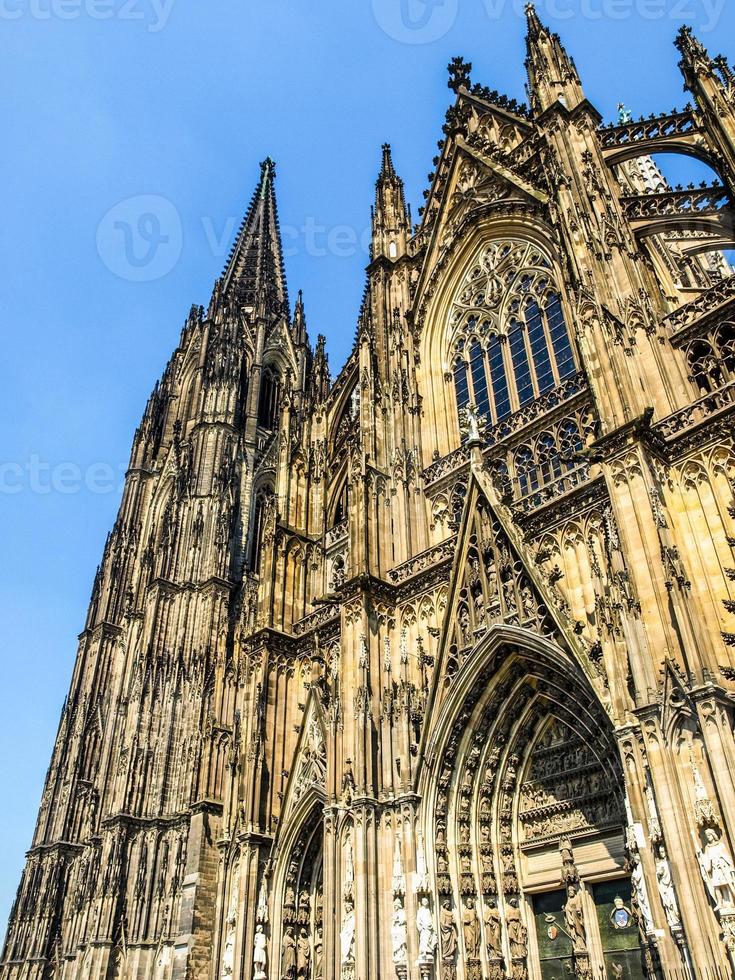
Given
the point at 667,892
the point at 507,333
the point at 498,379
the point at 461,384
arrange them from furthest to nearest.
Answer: the point at 461,384 < the point at 507,333 < the point at 498,379 < the point at 667,892

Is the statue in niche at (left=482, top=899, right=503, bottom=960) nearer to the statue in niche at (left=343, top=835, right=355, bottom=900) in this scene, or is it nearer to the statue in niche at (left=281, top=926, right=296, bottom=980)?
the statue in niche at (left=343, top=835, right=355, bottom=900)

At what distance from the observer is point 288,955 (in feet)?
55.2

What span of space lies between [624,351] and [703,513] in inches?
138

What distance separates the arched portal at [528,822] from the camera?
1307 cm

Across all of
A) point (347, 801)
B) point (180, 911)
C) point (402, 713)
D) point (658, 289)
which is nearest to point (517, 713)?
point (402, 713)

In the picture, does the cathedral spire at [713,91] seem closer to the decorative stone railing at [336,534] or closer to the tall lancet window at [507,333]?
the tall lancet window at [507,333]

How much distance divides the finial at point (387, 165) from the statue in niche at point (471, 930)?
70.3 ft

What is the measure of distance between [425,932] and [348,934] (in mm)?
1479

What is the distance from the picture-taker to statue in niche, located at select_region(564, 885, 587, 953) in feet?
42.6

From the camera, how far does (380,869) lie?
1441 cm

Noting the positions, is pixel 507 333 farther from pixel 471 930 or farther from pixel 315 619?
pixel 471 930

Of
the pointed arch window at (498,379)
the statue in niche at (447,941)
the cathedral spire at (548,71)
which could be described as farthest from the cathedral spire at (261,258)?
the statue in niche at (447,941)

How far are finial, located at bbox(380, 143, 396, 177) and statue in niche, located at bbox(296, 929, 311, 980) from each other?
2169 centimetres

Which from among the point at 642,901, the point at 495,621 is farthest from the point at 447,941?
the point at 495,621
